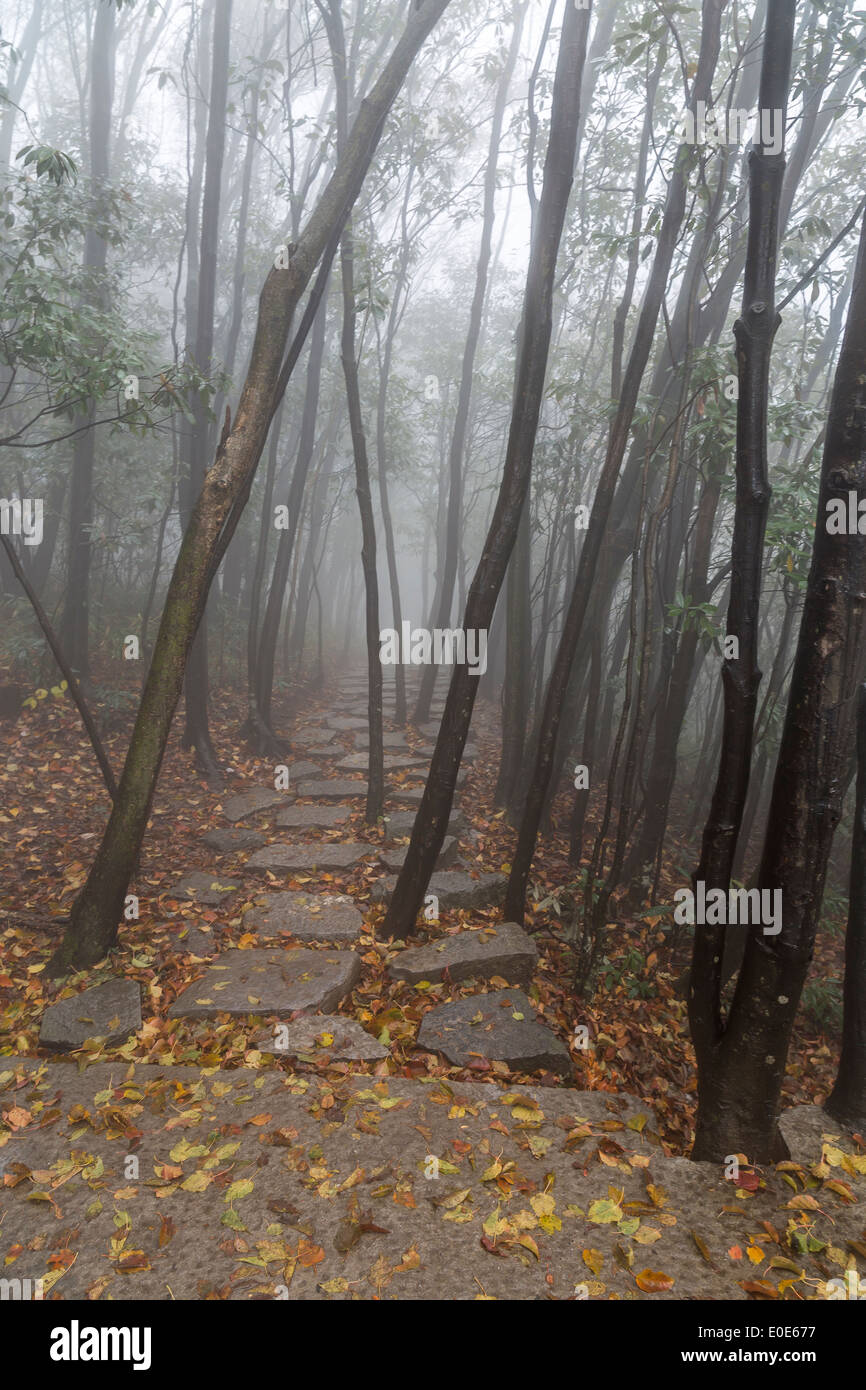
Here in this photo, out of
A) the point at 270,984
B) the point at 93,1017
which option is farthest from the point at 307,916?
the point at 93,1017

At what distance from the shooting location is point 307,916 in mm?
5246

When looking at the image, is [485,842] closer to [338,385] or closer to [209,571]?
[209,571]

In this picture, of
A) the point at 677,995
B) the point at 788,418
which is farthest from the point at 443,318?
the point at 677,995

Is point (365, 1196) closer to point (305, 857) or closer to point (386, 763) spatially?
point (305, 857)

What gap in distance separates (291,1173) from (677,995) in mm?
3248

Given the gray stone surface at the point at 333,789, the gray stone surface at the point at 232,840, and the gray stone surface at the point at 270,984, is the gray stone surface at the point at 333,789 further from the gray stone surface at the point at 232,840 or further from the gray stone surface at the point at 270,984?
the gray stone surface at the point at 270,984

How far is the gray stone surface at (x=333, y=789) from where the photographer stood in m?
7.88

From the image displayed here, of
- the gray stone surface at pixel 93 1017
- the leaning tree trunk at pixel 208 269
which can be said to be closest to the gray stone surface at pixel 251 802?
the leaning tree trunk at pixel 208 269

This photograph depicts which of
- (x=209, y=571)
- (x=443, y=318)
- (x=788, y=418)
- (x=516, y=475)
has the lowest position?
(x=209, y=571)

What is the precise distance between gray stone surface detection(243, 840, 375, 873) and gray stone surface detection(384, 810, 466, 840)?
0.35 meters

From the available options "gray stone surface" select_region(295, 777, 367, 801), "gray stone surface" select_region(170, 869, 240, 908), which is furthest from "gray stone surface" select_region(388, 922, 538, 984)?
"gray stone surface" select_region(295, 777, 367, 801)

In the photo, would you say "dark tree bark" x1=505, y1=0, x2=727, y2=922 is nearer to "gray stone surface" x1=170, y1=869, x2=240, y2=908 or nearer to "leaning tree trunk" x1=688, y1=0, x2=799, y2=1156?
"leaning tree trunk" x1=688, y1=0, x2=799, y2=1156

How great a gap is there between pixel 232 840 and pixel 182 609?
2.93 m

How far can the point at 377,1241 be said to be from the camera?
255cm
